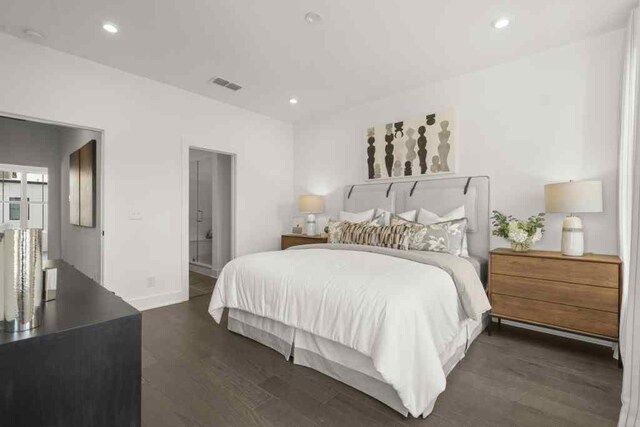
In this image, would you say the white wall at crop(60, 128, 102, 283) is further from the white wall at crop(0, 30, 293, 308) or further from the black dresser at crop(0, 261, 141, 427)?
the black dresser at crop(0, 261, 141, 427)

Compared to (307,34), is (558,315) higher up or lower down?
lower down

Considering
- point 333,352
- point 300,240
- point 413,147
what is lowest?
point 333,352

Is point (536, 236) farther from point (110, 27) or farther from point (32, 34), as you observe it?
point (32, 34)

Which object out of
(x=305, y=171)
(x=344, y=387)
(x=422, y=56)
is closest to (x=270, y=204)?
(x=305, y=171)

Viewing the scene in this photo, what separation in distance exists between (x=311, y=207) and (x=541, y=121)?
9.48 feet

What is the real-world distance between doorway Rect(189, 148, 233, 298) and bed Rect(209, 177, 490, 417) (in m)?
2.11

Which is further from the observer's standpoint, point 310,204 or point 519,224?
point 310,204

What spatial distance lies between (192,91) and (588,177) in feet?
14.4

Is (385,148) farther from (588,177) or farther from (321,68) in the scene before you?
(588,177)

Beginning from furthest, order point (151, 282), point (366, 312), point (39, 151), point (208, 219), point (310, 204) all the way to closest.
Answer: point (208, 219) → point (39, 151) → point (310, 204) → point (151, 282) → point (366, 312)

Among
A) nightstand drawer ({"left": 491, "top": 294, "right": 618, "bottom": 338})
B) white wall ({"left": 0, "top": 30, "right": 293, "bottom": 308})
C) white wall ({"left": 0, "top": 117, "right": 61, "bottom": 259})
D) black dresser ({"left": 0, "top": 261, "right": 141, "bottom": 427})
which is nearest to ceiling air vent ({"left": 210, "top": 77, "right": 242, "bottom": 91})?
white wall ({"left": 0, "top": 30, "right": 293, "bottom": 308})

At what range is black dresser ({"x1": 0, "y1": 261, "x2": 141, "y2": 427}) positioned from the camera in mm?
788

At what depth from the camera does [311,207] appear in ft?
14.8

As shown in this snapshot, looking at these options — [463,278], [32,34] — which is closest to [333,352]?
[463,278]
